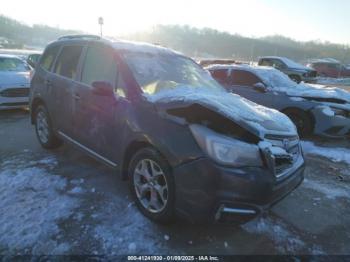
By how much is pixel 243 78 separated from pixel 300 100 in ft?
4.89

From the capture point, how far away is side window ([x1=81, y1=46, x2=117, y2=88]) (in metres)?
3.57

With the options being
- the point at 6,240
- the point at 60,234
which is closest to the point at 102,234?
the point at 60,234

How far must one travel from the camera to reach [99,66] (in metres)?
3.80

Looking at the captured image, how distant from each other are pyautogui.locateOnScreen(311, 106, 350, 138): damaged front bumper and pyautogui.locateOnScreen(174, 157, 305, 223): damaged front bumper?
4.16 metres

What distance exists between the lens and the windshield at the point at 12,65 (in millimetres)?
8669

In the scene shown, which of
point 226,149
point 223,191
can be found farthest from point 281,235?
point 226,149


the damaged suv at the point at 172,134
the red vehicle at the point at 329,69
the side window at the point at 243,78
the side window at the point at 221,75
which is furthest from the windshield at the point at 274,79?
the red vehicle at the point at 329,69

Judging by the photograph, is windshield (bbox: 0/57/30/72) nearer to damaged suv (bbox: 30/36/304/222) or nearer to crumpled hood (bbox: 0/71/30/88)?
crumpled hood (bbox: 0/71/30/88)

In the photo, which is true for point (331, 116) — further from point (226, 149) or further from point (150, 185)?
point (150, 185)

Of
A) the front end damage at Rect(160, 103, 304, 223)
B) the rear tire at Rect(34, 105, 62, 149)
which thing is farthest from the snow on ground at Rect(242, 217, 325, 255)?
the rear tire at Rect(34, 105, 62, 149)

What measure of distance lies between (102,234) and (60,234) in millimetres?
390

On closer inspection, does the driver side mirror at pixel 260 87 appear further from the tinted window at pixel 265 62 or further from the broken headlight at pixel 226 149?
the tinted window at pixel 265 62

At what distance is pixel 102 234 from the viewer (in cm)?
290

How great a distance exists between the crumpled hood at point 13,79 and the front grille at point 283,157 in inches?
278
